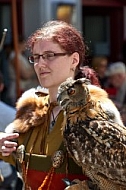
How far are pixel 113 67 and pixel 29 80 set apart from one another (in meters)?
1.15

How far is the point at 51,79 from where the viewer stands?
8.80ft

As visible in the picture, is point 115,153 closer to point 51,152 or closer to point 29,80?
point 51,152

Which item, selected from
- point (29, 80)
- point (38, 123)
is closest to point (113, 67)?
point (29, 80)

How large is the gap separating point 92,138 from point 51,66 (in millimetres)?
438

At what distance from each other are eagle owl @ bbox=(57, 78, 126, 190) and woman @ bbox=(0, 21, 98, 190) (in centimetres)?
17

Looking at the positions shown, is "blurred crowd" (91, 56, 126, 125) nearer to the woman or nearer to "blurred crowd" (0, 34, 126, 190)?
"blurred crowd" (0, 34, 126, 190)

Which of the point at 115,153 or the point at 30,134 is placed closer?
the point at 115,153

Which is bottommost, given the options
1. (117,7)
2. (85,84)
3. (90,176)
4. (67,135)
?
(90,176)

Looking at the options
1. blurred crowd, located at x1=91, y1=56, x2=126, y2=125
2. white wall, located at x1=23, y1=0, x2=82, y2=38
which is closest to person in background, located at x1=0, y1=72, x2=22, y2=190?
blurred crowd, located at x1=91, y1=56, x2=126, y2=125

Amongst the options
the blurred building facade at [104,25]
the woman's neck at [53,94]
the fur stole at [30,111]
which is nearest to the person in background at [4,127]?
the fur stole at [30,111]

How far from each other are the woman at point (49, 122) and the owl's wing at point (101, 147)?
185 mm

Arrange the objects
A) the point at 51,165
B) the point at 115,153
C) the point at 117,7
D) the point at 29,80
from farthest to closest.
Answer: the point at 117,7 < the point at 29,80 < the point at 51,165 < the point at 115,153

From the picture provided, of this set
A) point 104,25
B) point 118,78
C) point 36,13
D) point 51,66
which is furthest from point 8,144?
point 104,25

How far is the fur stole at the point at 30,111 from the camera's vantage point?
9.11 ft
